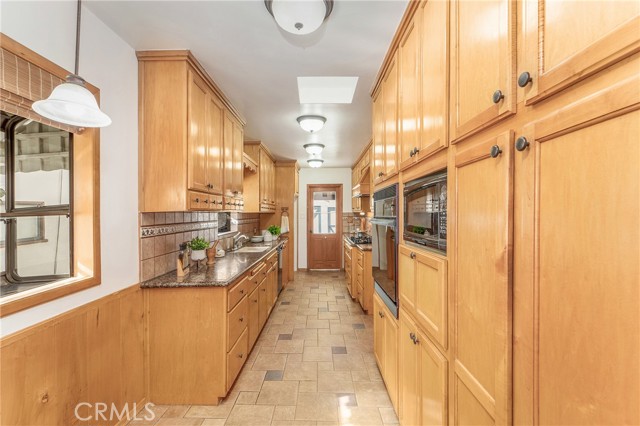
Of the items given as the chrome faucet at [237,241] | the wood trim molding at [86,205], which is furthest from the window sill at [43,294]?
the chrome faucet at [237,241]

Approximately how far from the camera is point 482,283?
903 millimetres

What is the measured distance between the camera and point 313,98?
2.75 m

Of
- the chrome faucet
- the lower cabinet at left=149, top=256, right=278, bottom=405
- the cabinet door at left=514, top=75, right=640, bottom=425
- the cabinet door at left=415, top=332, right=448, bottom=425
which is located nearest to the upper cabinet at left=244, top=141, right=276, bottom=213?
the chrome faucet

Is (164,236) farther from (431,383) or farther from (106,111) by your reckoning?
(431,383)

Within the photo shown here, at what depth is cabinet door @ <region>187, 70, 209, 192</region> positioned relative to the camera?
2067 mm

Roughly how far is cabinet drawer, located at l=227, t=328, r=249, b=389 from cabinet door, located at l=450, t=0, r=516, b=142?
2.19 meters

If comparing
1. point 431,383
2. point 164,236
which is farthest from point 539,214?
point 164,236

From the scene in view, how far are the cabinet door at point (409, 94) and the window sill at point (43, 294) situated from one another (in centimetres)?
200

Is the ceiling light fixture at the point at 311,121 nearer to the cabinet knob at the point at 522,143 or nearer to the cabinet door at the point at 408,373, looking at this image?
the cabinet door at the point at 408,373

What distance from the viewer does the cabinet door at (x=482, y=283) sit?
0.78 m

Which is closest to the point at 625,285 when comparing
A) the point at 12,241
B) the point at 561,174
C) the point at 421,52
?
the point at 561,174

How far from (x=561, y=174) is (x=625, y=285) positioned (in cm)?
25

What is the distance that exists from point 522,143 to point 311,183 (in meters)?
6.22

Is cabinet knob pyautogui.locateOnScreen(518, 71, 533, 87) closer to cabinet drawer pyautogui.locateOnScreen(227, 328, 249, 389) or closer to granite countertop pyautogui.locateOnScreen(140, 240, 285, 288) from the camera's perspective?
granite countertop pyautogui.locateOnScreen(140, 240, 285, 288)
